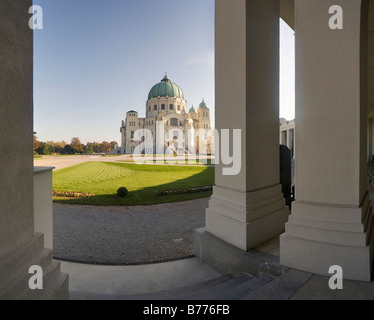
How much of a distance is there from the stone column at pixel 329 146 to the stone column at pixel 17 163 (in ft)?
13.0

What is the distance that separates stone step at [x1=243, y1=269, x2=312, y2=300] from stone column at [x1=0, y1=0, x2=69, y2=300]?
288 centimetres

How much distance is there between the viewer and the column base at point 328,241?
3604 mm

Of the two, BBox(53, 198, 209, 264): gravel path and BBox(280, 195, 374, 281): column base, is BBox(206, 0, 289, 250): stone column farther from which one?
BBox(53, 198, 209, 264): gravel path

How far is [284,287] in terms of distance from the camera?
3.45 m

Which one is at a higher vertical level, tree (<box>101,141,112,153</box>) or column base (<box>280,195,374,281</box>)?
tree (<box>101,141,112,153</box>)

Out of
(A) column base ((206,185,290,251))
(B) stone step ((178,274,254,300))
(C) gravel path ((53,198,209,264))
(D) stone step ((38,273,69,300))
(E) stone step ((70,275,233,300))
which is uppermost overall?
(A) column base ((206,185,290,251))

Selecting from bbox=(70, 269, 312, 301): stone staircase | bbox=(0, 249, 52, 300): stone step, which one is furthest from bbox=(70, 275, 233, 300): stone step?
bbox=(0, 249, 52, 300): stone step

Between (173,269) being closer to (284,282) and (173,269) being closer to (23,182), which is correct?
(284,282)

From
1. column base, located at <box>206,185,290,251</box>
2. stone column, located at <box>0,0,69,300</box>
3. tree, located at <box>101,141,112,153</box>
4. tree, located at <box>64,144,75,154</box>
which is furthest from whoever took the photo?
tree, located at <box>101,141,112,153</box>

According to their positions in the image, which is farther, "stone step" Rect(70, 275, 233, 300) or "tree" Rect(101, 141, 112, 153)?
"tree" Rect(101, 141, 112, 153)

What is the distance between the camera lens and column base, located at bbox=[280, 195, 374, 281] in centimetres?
360

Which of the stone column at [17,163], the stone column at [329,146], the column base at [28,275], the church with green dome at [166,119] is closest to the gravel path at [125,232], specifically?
the column base at [28,275]

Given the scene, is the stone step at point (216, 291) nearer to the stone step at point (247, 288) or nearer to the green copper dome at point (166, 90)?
the stone step at point (247, 288)
